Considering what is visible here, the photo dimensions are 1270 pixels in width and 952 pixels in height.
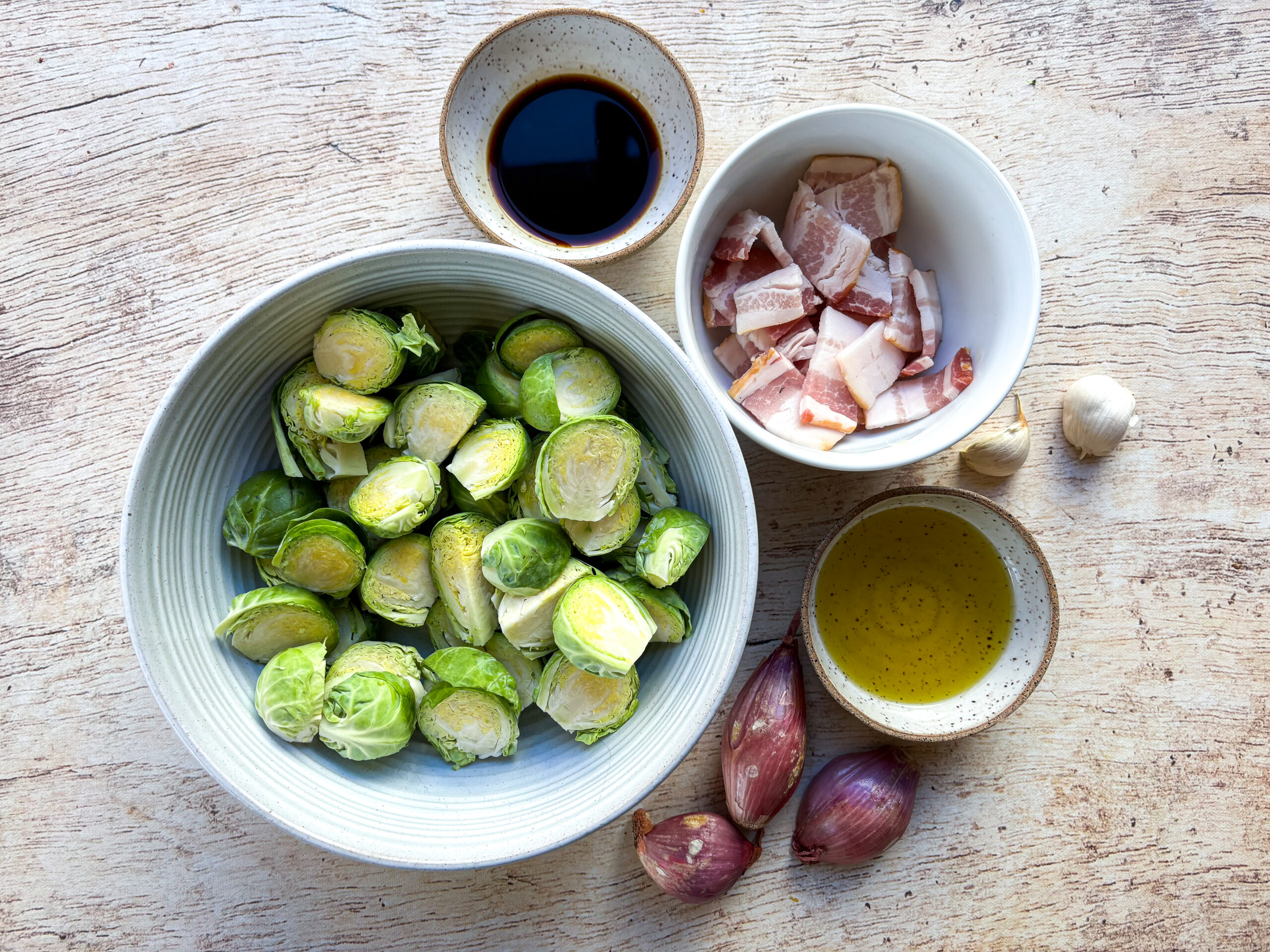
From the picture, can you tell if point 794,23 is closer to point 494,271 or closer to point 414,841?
point 494,271

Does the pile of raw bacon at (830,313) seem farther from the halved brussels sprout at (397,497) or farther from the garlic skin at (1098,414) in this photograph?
the halved brussels sprout at (397,497)

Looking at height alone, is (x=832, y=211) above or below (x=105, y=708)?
above

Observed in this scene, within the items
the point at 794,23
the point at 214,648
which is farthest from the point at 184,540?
→ the point at 794,23

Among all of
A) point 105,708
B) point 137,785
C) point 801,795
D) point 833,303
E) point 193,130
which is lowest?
point 801,795

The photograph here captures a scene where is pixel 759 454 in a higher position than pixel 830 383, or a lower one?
lower

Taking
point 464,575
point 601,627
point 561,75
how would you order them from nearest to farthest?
point 601,627 < point 464,575 < point 561,75

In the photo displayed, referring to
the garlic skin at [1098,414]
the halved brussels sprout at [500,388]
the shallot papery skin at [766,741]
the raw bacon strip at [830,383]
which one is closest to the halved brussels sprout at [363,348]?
the halved brussels sprout at [500,388]

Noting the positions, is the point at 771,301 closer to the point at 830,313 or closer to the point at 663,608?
the point at 830,313

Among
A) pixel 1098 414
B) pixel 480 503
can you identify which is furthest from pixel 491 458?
pixel 1098 414
